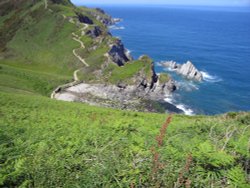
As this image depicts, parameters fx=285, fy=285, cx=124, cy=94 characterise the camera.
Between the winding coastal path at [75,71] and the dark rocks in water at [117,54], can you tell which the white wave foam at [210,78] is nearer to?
the dark rocks in water at [117,54]

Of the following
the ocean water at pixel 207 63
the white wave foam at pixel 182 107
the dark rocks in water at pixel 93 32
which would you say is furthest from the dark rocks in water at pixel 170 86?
the dark rocks in water at pixel 93 32

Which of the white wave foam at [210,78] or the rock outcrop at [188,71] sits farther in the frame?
the white wave foam at [210,78]

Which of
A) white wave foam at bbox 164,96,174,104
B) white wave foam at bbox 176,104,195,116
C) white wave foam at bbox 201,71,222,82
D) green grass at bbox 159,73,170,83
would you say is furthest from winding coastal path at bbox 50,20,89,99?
white wave foam at bbox 201,71,222,82

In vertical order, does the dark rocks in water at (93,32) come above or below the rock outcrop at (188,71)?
above

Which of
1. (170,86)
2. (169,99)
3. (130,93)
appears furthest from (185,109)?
(130,93)

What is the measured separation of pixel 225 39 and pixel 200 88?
11142 cm

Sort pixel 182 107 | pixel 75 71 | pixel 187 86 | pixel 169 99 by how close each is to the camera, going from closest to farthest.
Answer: pixel 182 107
pixel 169 99
pixel 187 86
pixel 75 71

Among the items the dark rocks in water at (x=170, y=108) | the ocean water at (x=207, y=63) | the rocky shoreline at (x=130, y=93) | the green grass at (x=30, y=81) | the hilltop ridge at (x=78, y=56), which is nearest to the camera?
the green grass at (x=30, y=81)

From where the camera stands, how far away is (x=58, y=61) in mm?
99750

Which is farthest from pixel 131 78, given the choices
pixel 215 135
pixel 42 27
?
pixel 215 135

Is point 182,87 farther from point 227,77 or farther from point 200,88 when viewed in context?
point 227,77

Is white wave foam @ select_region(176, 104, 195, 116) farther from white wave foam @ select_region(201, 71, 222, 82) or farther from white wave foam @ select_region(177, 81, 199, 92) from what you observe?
white wave foam @ select_region(201, 71, 222, 82)

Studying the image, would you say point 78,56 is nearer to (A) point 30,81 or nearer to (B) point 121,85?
(B) point 121,85

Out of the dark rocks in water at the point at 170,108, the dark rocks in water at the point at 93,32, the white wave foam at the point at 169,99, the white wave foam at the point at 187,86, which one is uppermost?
the dark rocks in water at the point at 93,32
